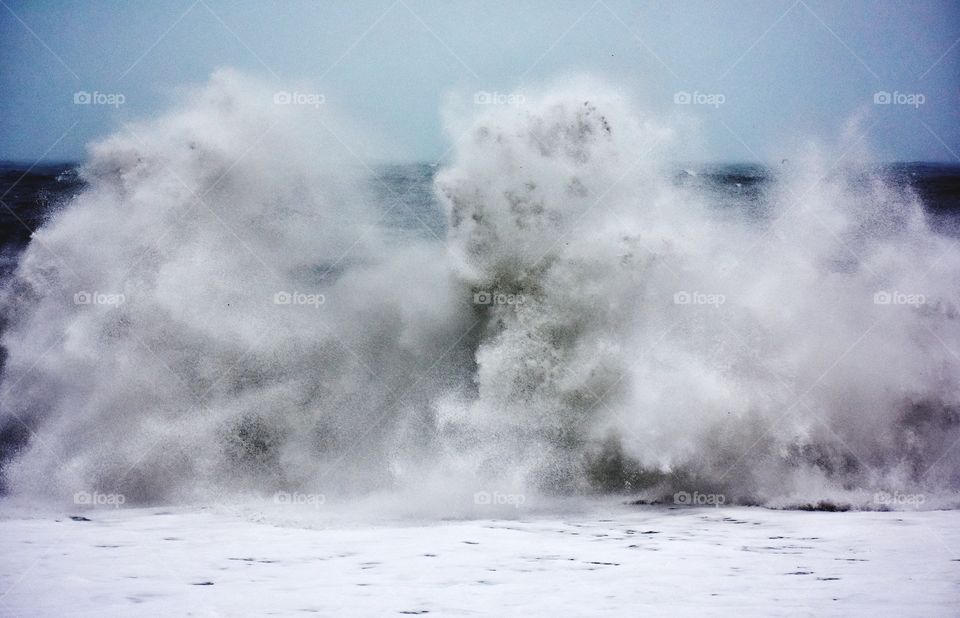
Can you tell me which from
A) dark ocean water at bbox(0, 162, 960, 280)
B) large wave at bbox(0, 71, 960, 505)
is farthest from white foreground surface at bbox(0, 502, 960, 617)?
dark ocean water at bbox(0, 162, 960, 280)

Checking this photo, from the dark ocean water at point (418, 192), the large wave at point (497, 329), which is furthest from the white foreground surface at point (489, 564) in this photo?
the dark ocean water at point (418, 192)

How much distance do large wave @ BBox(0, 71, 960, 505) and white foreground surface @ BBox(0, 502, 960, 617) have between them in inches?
38.4

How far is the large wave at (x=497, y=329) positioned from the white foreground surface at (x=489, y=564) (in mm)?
975

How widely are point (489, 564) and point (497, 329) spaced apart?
430 cm

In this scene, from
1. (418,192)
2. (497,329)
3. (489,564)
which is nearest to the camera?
(489,564)

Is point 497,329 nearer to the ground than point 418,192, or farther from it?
nearer to the ground

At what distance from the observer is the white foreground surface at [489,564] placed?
202 inches

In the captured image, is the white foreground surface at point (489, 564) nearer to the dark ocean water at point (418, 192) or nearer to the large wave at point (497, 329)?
the large wave at point (497, 329)

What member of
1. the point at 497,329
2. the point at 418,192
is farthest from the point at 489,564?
the point at 418,192

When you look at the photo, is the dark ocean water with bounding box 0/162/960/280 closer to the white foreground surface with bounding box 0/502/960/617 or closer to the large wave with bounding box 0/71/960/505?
the large wave with bounding box 0/71/960/505

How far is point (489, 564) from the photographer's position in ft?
20.1

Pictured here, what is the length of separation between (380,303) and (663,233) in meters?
4.16

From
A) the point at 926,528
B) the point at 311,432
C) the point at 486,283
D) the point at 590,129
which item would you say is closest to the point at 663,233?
the point at 590,129

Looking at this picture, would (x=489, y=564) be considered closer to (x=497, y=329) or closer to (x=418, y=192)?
(x=497, y=329)
